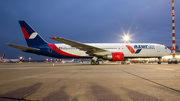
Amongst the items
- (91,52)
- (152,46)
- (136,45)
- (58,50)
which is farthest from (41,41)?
(152,46)

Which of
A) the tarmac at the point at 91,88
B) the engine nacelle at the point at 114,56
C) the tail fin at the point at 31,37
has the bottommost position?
the tarmac at the point at 91,88

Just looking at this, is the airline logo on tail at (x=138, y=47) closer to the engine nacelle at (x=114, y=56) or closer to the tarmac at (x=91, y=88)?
the engine nacelle at (x=114, y=56)

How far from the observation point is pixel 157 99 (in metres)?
2.30

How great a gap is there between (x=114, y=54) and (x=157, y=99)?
14.0 meters

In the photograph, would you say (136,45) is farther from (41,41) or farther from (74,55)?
(41,41)

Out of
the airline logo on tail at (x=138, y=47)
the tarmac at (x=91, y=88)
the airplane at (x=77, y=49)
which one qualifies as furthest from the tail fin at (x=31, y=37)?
the tarmac at (x=91, y=88)

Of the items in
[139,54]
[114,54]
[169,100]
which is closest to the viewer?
[169,100]

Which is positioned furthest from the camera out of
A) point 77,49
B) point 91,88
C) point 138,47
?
point 77,49

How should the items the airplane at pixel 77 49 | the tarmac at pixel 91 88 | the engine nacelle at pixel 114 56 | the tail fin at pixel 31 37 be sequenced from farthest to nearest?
1. the tail fin at pixel 31 37
2. the airplane at pixel 77 49
3. the engine nacelle at pixel 114 56
4. the tarmac at pixel 91 88

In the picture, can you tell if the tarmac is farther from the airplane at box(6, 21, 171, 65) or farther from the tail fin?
the tail fin

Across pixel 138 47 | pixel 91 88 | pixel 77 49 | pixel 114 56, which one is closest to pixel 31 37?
pixel 77 49

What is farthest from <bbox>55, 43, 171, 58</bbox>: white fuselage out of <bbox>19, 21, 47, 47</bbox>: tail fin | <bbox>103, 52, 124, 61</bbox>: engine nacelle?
<bbox>19, 21, 47, 47</bbox>: tail fin

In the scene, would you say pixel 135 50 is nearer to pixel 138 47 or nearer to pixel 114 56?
pixel 138 47

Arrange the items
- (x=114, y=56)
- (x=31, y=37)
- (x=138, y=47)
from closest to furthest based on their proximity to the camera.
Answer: (x=114, y=56)
(x=138, y=47)
(x=31, y=37)
